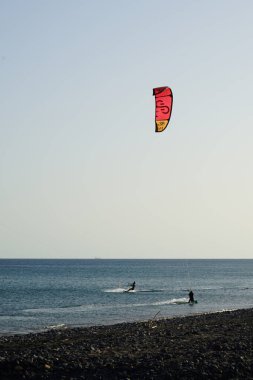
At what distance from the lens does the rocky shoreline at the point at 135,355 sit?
58.5ft

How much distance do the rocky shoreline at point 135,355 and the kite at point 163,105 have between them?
31.0 ft

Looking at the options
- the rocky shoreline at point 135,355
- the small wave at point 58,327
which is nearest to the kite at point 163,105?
the rocky shoreline at point 135,355

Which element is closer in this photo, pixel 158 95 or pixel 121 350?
pixel 121 350

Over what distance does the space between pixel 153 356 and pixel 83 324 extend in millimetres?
18771

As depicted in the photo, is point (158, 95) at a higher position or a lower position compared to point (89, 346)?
higher

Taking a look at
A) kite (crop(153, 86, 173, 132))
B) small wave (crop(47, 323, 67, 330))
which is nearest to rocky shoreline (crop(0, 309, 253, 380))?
small wave (crop(47, 323, 67, 330))

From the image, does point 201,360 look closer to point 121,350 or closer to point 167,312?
point 121,350

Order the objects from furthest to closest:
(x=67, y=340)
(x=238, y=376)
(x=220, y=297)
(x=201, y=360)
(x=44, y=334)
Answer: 1. (x=220, y=297)
2. (x=44, y=334)
3. (x=67, y=340)
4. (x=201, y=360)
5. (x=238, y=376)

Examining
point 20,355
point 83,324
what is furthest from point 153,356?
point 83,324

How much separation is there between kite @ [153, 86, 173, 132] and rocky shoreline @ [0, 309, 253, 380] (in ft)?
31.0

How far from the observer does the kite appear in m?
25.8

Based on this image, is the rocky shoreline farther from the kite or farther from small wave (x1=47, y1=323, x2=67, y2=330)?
the kite

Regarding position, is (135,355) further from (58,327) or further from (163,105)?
(58,327)

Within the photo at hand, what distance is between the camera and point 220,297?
6581 cm
